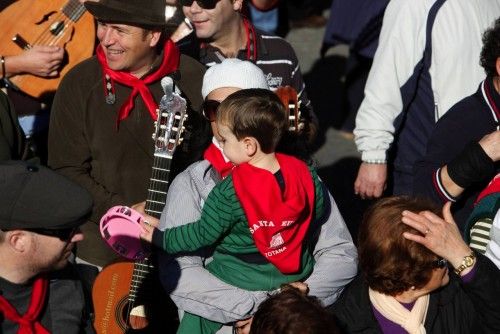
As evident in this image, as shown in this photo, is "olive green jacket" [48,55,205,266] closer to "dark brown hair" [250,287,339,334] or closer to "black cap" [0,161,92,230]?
"black cap" [0,161,92,230]

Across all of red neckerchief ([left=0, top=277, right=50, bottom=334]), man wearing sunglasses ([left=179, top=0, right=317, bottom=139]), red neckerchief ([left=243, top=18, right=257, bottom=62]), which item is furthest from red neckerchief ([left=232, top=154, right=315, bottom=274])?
red neckerchief ([left=243, top=18, right=257, bottom=62])

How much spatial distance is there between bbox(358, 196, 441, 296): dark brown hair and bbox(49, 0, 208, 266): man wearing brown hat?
1.27 meters

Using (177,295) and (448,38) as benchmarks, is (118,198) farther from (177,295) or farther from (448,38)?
(448,38)

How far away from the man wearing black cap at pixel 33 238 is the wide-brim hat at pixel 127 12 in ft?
4.55

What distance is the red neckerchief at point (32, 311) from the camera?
329 cm

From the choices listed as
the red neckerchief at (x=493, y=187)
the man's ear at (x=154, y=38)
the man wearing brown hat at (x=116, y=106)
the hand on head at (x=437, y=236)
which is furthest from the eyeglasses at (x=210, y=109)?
the red neckerchief at (x=493, y=187)

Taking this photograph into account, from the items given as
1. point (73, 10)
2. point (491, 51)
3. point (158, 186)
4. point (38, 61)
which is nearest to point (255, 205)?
point (158, 186)

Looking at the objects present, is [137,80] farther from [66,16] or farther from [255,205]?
[255,205]

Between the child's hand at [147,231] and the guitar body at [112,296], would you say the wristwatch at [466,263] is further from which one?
the guitar body at [112,296]

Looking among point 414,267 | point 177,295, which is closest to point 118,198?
point 177,295

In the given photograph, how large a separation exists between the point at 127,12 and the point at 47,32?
3.07 ft

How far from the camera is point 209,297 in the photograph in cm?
390

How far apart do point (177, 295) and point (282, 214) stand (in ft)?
1.97

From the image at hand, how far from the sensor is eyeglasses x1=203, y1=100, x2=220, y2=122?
4102mm
